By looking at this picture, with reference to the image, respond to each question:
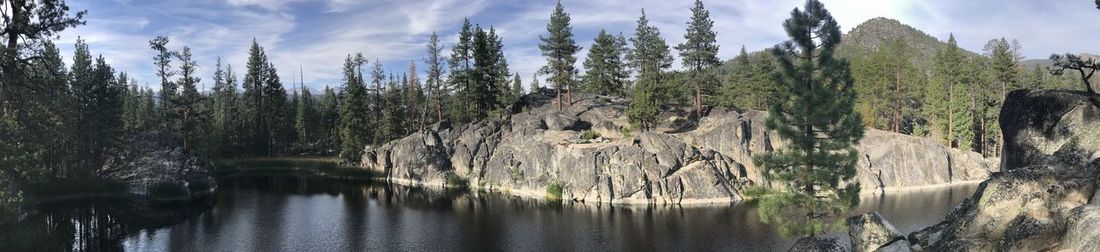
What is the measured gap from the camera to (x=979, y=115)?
76.6 meters

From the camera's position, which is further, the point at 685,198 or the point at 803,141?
the point at 685,198

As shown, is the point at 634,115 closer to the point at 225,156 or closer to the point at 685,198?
the point at 685,198

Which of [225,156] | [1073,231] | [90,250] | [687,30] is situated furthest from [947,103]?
[225,156]

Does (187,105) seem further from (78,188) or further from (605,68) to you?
(605,68)

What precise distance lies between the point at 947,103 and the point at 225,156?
350 ft

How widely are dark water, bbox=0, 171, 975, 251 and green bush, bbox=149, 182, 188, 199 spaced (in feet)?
12.8

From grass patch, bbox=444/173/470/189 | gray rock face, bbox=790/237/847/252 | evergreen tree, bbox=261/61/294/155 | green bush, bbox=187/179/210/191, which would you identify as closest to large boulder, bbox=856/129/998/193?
gray rock face, bbox=790/237/847/252

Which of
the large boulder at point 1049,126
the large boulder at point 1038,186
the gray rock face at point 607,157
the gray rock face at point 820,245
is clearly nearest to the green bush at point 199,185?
the gray rock face at point 607,157

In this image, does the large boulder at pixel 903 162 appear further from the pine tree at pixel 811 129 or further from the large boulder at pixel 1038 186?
the large boulder at pixel 1038 186

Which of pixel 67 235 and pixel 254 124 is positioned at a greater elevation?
pixel 254 124

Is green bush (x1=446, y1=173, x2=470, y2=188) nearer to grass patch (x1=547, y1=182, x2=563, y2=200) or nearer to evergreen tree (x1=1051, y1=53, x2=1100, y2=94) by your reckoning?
grass patch (x1=547, y1=182, x2=563, y2=200)

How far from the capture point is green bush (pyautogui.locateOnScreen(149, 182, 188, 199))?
59.2 m

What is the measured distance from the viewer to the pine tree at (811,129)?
2961 centimetres

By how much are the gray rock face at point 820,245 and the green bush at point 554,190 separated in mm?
36130
